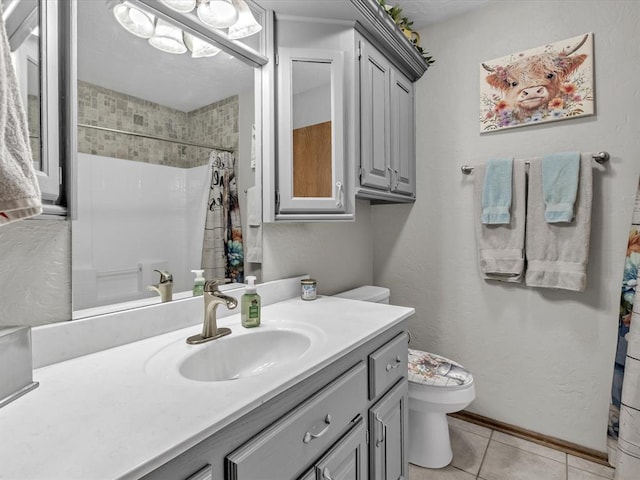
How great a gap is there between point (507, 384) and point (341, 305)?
1.21 m

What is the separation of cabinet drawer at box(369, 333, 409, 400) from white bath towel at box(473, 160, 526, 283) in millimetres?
849

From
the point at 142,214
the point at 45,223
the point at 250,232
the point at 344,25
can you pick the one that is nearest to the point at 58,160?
the point at 45,223

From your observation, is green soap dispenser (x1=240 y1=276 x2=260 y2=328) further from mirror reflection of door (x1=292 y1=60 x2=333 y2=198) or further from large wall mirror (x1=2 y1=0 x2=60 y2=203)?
large wall mirror (x1=2 y1=0 x2=60 y2=203)

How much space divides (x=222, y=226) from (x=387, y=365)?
82 centimetres

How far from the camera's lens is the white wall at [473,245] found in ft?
5.38

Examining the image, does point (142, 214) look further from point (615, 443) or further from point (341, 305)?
point (615, 443)

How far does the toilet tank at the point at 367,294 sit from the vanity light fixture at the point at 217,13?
140cm

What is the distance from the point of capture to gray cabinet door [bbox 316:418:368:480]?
3.00 ft

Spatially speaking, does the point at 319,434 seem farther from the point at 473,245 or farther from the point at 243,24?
the point at 473,245

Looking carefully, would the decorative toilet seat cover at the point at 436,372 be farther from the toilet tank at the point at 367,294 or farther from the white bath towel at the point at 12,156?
the white bath towel at the point at 12,156

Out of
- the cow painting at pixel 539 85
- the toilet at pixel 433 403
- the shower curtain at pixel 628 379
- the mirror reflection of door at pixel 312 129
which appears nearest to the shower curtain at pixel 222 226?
the mirror reflection of door at pixel 312 129

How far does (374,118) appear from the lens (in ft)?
5.56

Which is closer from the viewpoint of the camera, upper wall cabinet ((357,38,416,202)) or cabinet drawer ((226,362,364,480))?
cabinet drawer ((226,362,364,480))

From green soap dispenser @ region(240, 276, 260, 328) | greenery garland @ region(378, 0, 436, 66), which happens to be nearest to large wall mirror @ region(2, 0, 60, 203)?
green soap dispenser @ region(240, 276, 260, 328)
